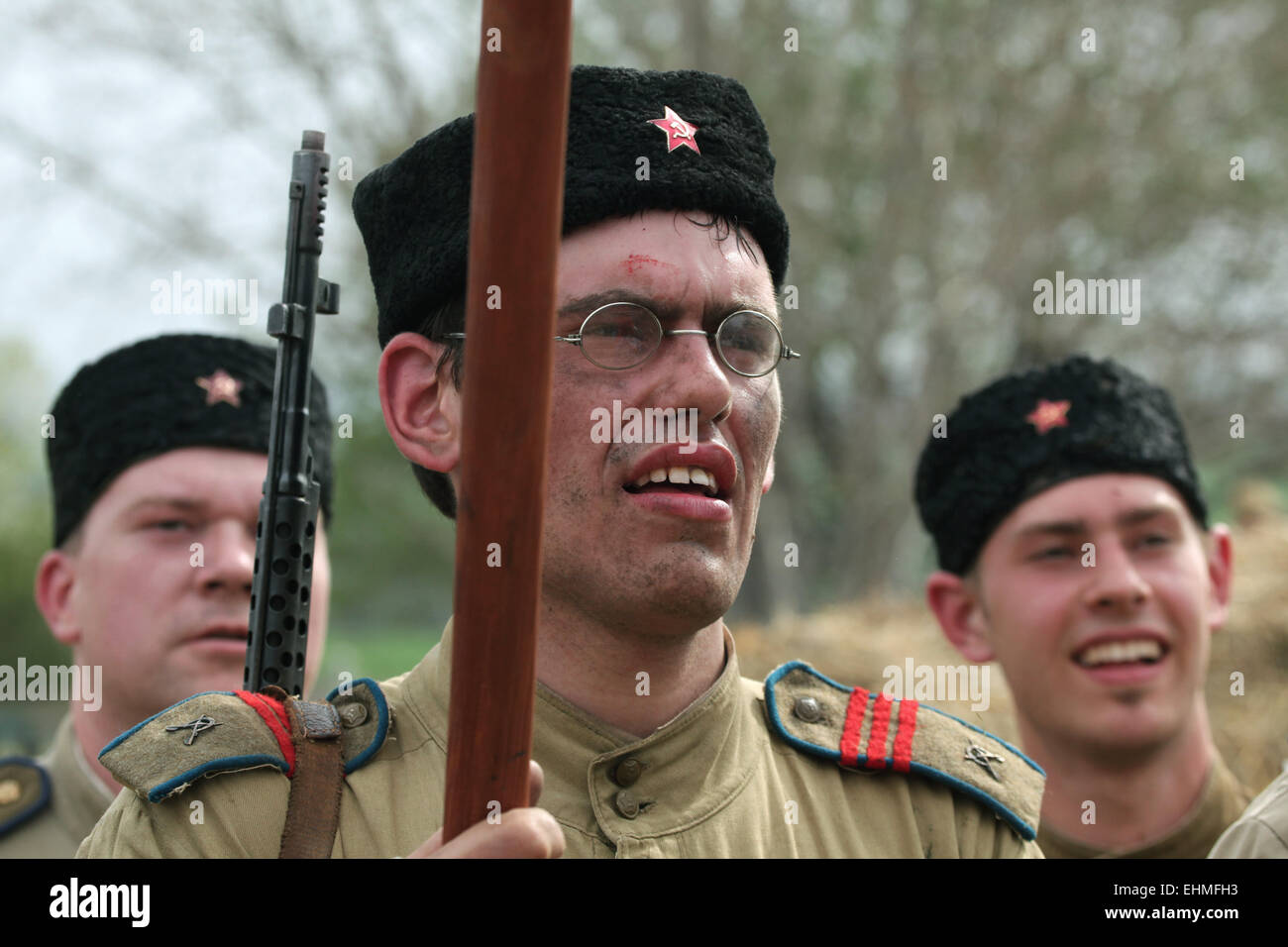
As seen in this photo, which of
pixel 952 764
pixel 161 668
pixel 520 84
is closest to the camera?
pixel 520 84

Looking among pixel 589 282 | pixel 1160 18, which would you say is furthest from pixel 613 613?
pixel 1160 18

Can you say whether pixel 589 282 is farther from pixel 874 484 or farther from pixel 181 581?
pixel 874 484

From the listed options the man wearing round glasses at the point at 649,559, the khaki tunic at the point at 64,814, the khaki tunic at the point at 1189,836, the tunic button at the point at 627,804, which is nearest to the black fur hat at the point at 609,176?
the man wearing round glasses at the point at 649,559

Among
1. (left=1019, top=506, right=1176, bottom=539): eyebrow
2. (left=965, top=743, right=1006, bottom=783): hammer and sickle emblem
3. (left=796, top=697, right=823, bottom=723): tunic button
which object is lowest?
(left=965, top=743, right=1006, bottom=783): hammer and sickle emblem

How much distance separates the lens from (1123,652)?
399 cm

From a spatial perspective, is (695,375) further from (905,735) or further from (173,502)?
(173,502)

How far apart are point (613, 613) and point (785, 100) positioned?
12.6 metres

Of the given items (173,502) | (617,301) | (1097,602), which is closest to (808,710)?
(617,301)

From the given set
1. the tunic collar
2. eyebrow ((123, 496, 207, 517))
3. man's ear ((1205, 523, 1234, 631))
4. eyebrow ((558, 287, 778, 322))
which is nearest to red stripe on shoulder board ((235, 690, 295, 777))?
the tunic collar

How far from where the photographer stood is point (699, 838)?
2.29 meters

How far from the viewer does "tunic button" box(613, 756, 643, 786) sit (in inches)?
91.5

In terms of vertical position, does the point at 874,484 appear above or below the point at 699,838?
above

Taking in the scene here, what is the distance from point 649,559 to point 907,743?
0.65 metres

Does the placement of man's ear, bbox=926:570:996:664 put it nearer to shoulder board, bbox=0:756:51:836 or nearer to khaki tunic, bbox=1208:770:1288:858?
khaki tunic, bbox=1208:770:1288:858
